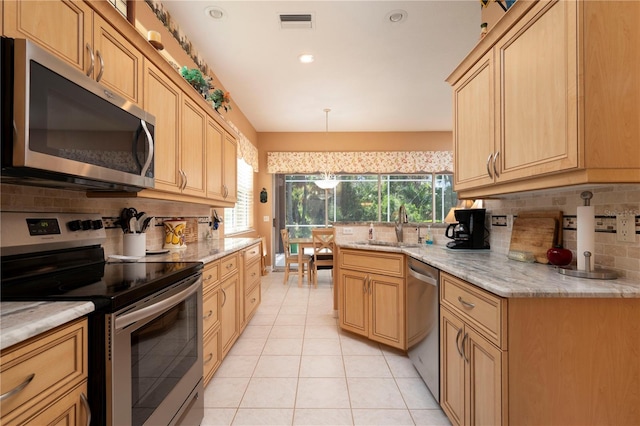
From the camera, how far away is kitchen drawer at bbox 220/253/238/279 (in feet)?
7.07

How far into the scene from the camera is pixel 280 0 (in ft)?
7.85

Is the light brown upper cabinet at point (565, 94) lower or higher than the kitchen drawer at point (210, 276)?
higher

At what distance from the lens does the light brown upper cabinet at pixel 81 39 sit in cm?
98

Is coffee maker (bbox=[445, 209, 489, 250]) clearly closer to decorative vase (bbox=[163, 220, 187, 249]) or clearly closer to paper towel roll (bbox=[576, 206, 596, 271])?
paper towel roll (bbox=[576, 206, 596, 271])

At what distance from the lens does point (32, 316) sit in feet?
2.44

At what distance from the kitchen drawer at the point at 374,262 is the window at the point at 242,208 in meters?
2.13

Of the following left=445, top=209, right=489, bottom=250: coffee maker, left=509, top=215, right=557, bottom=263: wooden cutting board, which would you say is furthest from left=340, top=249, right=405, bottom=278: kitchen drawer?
left=509, top=215, right=557, bottom=263: wooden cutting board

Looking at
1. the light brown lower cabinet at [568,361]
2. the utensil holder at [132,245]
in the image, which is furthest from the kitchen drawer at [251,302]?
the light brown lower cabinet at [568,361]

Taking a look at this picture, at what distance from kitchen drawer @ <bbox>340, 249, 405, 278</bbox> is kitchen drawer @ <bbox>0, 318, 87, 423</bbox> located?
6.40ft

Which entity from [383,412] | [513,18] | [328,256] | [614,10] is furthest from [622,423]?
[328,256]

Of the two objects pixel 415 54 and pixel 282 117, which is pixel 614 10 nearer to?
pixel 415 54

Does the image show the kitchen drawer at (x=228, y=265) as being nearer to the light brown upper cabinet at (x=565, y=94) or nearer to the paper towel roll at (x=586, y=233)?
the light brown upper cabinet at (x=565, y=94)

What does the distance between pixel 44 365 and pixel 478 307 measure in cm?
147

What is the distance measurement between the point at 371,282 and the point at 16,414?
7.07 feet
